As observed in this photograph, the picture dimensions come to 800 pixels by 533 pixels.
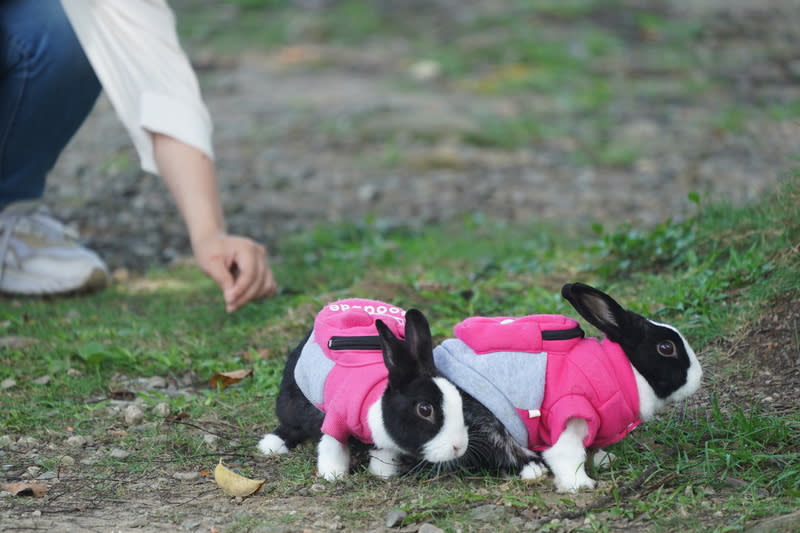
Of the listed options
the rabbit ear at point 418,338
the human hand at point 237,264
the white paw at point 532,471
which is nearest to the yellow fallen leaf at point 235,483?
the rabbit ear at point 418,338

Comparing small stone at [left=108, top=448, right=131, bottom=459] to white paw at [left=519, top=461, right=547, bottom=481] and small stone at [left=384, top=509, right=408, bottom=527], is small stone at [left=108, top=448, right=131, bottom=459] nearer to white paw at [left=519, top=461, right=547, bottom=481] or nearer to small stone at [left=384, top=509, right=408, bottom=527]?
small stone at [left=384, top=509, right=408, bottom=527]

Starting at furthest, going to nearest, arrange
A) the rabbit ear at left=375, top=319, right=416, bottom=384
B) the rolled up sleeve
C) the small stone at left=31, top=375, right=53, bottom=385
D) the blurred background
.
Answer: the blurred background < the rolled up sleeve < the small stone at left=31, top=375, right=53, bottom=385 < the rabbit ear at left=375, top=319, right=416, bottom=384

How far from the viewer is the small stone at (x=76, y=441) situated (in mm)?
3088

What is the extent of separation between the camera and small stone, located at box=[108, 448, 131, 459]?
299 centimetres

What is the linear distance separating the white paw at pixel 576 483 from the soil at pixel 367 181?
33 millimetres

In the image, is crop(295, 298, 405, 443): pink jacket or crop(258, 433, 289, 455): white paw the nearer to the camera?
crop(295, 298, 405, 443): pink jacket

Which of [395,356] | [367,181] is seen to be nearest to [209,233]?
[395,356]

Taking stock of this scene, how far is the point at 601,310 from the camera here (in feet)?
8.75

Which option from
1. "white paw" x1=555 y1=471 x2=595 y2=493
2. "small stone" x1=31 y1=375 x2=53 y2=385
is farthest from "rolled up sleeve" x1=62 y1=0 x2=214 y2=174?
"white paw" x1=555 y1=471 x2=595 y2=493

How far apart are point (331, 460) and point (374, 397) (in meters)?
0.25

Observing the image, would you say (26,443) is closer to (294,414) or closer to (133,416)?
(133,416)

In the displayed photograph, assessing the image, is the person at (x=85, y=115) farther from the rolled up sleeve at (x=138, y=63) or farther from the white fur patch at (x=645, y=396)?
the white fur patch at (x=645, y=396)

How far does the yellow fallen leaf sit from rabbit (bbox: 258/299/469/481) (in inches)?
7.3

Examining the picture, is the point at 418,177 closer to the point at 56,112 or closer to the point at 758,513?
the point at 56,112
